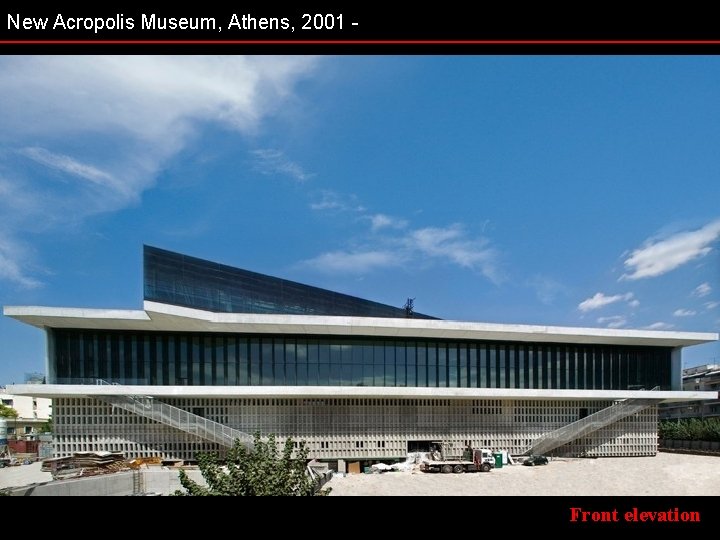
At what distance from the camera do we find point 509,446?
32.1 m

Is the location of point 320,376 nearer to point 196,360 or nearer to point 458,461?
point 196,360

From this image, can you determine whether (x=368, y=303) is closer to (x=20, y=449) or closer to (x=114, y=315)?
(x=114, y=315)

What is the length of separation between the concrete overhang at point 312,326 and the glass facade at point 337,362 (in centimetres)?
81

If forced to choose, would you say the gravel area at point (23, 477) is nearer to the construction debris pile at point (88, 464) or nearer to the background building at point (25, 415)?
the construction debris pile at point (88, 464)

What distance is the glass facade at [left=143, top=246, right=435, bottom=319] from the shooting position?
26.6 meters

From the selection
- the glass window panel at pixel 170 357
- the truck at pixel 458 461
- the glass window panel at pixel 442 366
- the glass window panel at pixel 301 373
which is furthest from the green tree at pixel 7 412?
the glass window panel at pixel 442 366

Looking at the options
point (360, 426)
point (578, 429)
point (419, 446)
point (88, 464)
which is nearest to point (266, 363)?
point (360, 426)

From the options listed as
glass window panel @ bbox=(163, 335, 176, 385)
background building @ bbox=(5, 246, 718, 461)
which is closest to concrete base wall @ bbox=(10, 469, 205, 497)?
background building @ bbox=(5, 246, 718, 461)

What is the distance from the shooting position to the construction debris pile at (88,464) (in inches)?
977

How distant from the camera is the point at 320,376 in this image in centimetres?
2994

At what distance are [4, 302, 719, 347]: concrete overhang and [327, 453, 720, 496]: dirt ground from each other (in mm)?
8126

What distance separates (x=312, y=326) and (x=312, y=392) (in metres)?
3.94
